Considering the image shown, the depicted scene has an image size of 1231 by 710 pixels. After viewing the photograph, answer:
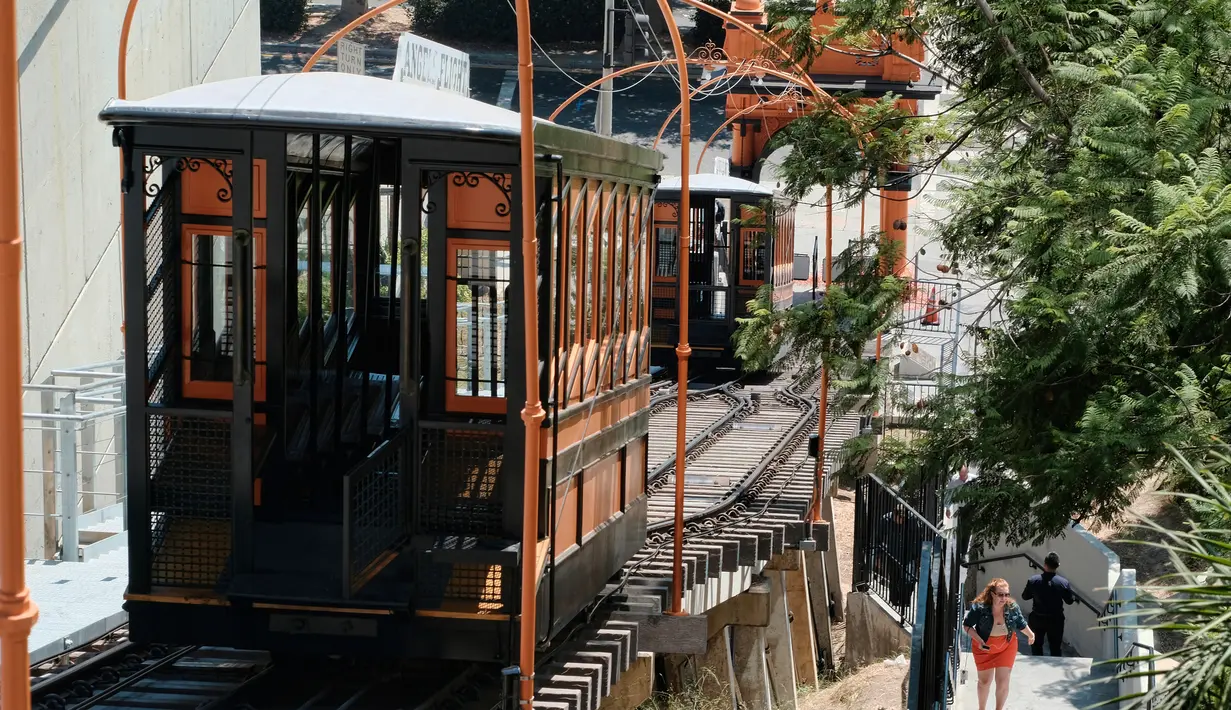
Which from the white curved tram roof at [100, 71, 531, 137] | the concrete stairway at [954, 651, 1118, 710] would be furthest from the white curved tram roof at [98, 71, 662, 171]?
the concrete stairway at [954, 651, 1118, 710]

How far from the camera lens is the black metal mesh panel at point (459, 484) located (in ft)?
27.5

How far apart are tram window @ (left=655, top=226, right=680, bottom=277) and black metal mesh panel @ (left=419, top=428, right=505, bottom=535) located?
53.9 ft

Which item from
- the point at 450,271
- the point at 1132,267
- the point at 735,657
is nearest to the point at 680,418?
the point at 450,271

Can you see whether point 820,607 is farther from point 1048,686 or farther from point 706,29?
point 706,29

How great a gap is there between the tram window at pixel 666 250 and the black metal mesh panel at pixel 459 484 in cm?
1644

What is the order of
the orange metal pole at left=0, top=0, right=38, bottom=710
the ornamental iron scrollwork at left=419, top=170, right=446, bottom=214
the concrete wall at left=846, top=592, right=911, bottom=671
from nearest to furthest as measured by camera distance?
the orange metal pole at left=0, top=0, right=38, bottom=710 → the ornamental iron scrollwork at left=419, top=170, right=446, bottom=214 → the concrete wall at left=846, top=592, right=911, bottom=671

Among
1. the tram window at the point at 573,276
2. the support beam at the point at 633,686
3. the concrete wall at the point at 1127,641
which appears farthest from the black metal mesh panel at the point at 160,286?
the concrete wall at the point at 1127,641

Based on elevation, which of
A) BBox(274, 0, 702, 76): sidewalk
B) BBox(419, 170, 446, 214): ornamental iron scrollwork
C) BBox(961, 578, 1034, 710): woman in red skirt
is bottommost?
BBox(961, 578, 1034, 710): woman in red skirt

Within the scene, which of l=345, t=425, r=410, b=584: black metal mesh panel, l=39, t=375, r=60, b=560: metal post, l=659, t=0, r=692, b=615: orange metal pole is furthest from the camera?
l=39, t=375, r=60, b=560: metal post

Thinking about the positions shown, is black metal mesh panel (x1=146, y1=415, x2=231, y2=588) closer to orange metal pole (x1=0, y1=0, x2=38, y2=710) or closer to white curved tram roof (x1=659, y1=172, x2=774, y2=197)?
orange metal pole (x1=0, y1=0, x2=38, y2=710)

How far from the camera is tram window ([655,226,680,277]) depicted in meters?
24.8

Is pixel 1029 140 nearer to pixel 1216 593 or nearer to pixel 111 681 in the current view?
pixel 1216 593

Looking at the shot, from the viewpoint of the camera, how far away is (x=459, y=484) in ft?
27.6

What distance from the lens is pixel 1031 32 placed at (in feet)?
33.4
